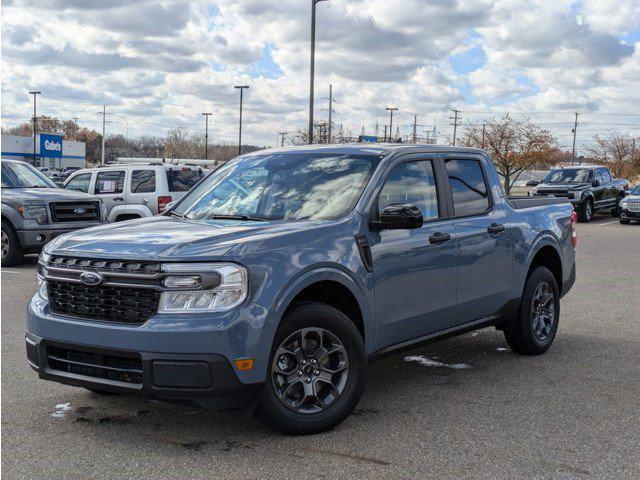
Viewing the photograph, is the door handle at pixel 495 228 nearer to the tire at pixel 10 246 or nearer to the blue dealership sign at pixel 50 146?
the tire at pixel 10 246

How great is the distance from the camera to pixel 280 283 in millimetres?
4492

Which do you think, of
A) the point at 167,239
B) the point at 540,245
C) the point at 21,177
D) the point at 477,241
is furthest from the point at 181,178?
the point at 167,239

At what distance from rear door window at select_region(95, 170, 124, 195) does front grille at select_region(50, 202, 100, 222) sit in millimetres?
1850

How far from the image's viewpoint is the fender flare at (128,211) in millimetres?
15450

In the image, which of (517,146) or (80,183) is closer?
(80,183)

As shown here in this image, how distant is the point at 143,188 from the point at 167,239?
38.1 feet

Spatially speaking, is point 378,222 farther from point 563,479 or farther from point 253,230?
point 563,479

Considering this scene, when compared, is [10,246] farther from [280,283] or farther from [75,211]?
[280,283]

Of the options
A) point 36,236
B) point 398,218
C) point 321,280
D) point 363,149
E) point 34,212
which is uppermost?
point 363,149

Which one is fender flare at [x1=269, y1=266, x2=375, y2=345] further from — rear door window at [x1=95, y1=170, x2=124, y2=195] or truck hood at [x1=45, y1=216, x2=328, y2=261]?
rear door window at [x1=95, y1=170, x2=124, y2=195]

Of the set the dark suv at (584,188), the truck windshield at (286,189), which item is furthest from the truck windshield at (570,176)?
the truck windshield at (286,189)

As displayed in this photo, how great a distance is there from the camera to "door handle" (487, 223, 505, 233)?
6352 millimetres

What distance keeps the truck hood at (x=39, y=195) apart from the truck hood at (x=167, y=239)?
8839mm

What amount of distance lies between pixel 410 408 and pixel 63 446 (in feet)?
7.28
